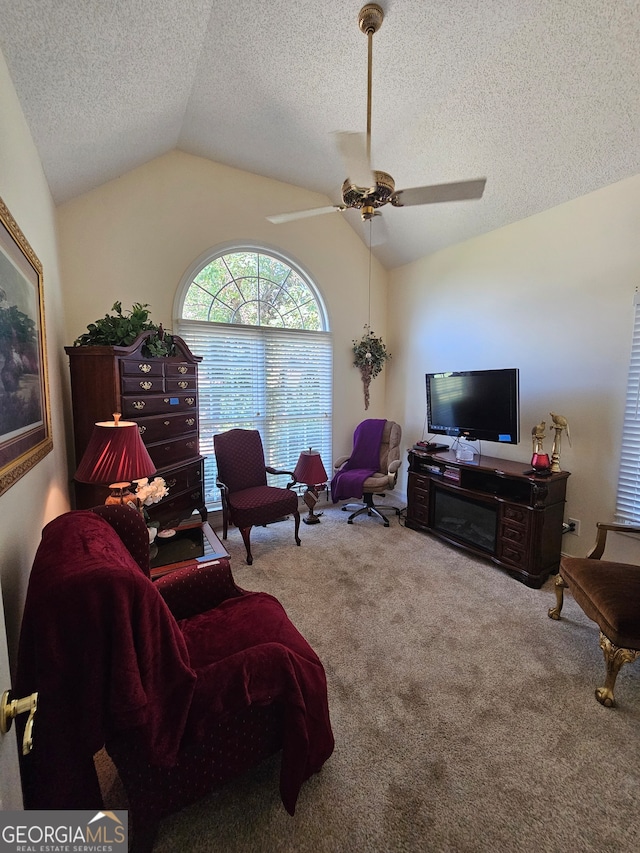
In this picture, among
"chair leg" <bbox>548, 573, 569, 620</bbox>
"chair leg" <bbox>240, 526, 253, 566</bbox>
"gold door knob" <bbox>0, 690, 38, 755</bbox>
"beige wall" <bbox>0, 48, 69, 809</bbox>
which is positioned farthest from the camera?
"chair leg" <bbox>240, 526, 253, 566</bbox>

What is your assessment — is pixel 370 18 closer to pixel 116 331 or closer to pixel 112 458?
pixel 116 331

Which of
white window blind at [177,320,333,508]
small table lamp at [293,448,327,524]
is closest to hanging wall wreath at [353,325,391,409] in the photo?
white window blind at [177,320,333,508]

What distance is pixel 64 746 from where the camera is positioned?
3.07 feet

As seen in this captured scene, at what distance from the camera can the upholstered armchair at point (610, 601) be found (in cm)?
171

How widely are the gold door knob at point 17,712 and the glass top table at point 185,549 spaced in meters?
1.28

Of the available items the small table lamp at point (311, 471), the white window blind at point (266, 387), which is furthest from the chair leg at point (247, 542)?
the white window blind at point (266, 387)

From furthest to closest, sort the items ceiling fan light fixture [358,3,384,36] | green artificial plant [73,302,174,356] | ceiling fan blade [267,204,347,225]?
green artificial plant [73,302,174,356] < ceiling fan blade [267,204,347,225] < ceiling fan light fixture [358,3,384,36]

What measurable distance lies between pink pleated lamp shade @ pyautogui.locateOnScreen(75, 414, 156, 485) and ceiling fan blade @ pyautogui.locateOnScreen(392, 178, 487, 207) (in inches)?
79.7

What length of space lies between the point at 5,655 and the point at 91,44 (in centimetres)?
240

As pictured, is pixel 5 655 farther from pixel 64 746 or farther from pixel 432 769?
pixel 432 769

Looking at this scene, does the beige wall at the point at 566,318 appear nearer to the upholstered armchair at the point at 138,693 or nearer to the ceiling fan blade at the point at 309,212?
the ceiling fan blade at the point at 309,212

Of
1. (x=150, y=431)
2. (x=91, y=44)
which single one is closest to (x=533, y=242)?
(x=91, y=44)

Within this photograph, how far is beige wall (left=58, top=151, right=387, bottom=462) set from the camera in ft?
9.91

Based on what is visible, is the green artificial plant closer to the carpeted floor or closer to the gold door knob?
the carpeted floor
